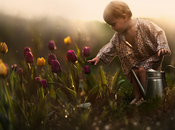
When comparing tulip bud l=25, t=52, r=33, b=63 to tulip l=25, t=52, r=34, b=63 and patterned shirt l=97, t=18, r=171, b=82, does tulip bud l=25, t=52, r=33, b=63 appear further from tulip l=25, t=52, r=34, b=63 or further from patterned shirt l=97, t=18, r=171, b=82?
patterned shirt l=97, t=18, r=171, b=82

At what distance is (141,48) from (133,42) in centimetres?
12

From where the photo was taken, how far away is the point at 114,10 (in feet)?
5.85

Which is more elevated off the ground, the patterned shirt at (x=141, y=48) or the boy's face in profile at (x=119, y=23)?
the boy's face in profile at (x=119, y=23)

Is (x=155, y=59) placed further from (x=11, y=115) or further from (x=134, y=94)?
(x=11, y=115)

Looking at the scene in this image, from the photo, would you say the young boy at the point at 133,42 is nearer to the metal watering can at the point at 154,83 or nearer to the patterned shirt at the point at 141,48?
the patterned shirt at the point at 141,48

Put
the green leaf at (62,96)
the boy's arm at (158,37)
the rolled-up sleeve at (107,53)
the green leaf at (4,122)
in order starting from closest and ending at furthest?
the green leaf at (4,122), the boy's arm at (158,37), the green leaf at (62,96), the rolled-up sleeve at (107,53)

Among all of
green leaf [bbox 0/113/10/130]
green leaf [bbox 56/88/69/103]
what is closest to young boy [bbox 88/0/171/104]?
green leaf [bbox 56/88/69/103]

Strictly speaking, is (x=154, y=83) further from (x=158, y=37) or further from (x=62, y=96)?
(x=62, y=96)

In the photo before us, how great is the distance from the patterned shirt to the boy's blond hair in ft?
0.71

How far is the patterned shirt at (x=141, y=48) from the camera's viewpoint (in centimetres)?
183

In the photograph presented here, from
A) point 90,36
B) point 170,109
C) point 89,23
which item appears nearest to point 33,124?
point 170,109

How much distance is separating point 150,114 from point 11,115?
104 centimetres

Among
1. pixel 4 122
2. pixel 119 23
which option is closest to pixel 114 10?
pixel 119 23

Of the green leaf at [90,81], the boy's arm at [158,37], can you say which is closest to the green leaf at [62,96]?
the green leaf at [90,81]
